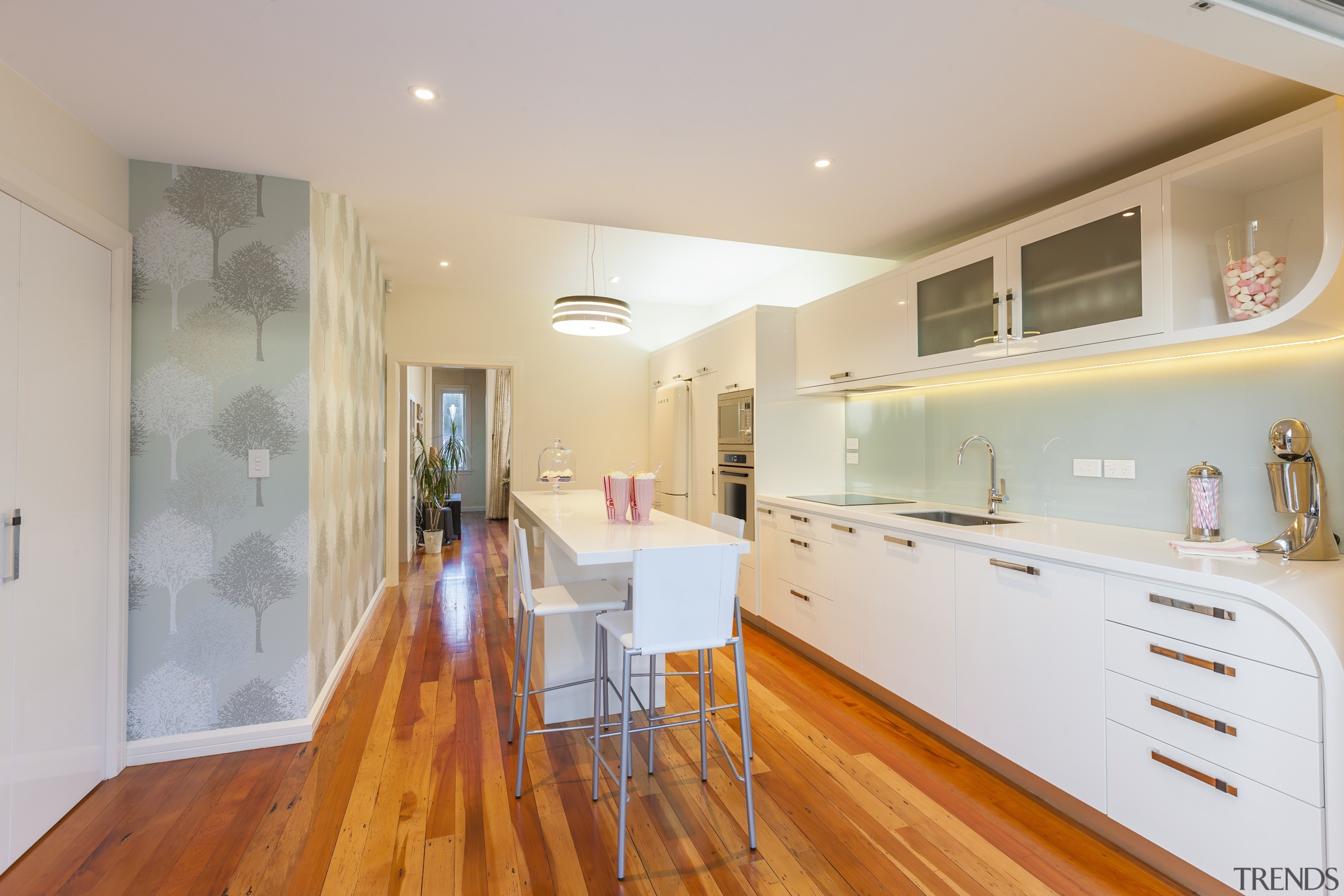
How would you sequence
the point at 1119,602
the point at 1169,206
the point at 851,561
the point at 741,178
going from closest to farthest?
the point at 1119,602 < the point at 1169,206 < the point at 741,178 < the point at 851,561

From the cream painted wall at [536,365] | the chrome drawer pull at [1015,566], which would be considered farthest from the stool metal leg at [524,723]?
the cream painted wall at [536,365]

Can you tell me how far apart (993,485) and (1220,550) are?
1156 mm

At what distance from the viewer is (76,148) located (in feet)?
6.84

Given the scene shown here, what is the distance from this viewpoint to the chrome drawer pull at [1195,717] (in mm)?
1603

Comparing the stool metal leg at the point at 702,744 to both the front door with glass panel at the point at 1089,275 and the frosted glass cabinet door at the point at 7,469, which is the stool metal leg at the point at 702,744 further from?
the frosted glass cabinet door at the point at 7,469

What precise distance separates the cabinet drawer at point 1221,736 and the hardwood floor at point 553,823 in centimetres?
43

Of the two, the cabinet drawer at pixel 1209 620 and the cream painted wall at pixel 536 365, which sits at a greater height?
the cream painted wall at pixel 536 365

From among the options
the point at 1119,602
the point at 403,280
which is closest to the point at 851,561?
the point at 1119,602

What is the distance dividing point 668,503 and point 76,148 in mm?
4136

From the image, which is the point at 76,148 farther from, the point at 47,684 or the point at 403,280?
the point at 403,280

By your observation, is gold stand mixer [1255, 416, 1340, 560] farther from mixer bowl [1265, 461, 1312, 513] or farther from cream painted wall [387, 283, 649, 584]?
cream painted wall [387, 283, 649, 584]

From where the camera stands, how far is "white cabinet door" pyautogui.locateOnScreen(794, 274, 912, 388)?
3.19 m

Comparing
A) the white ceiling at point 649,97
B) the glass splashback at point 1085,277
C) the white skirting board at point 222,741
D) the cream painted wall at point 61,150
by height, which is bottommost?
the white skirting board at point 222,741

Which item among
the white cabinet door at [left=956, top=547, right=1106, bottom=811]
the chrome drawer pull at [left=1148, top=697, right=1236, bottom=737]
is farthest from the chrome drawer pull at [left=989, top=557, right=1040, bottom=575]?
the chrome drawer pull at [left=1148, top=697, right=1236, bottom=737]
